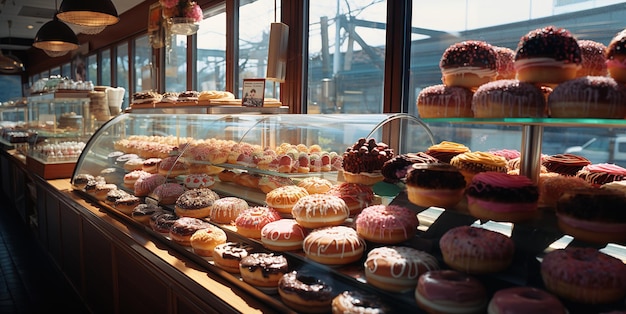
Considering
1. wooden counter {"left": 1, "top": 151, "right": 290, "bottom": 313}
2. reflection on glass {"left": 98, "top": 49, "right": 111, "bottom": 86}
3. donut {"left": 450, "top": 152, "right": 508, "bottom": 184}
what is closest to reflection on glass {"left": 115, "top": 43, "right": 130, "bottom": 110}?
reflection on glass {"left": 98, "top": 49, "right": 111, "bottom": 86}

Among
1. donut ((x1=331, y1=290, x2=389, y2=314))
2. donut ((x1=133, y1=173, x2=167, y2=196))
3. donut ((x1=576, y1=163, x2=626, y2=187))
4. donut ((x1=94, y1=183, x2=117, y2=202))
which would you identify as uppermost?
donut ((x1=576, y1=163, x2=626, y2=187))

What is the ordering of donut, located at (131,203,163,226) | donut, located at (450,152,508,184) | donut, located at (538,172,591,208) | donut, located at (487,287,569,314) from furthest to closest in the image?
1. donut, located at (131,203,163,226)
2. donut, located at (450,152,508,184)
3. donut, located at (538,172,591,208)
4. donut, located at (487,287,569,314)

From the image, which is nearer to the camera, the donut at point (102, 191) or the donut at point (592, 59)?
the donut at point (592, 59)

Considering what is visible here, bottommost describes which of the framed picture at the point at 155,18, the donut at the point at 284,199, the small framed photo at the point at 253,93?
the donut at the point at 284,199

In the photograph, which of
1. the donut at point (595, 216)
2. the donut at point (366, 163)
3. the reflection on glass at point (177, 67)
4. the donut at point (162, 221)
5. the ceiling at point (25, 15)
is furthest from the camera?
the ceiling at point (25, 15)

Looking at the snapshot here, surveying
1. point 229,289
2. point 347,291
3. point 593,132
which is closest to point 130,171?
point 229,289

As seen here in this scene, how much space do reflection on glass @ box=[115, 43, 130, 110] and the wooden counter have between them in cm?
463

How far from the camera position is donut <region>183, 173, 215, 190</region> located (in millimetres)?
3160

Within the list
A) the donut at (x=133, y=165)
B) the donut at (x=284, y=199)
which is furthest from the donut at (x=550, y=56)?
the donut at (x=133, y=165)

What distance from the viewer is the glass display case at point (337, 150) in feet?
5.13

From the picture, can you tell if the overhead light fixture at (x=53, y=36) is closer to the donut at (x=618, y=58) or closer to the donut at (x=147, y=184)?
the donut at (x=147, y=184)

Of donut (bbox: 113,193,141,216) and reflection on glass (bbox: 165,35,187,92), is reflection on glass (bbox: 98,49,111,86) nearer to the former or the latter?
reflection on glass (bbox: 165,35,187,92)

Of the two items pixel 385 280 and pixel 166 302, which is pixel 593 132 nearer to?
pixel 385 280

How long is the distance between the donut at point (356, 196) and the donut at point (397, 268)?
0.52 metres
